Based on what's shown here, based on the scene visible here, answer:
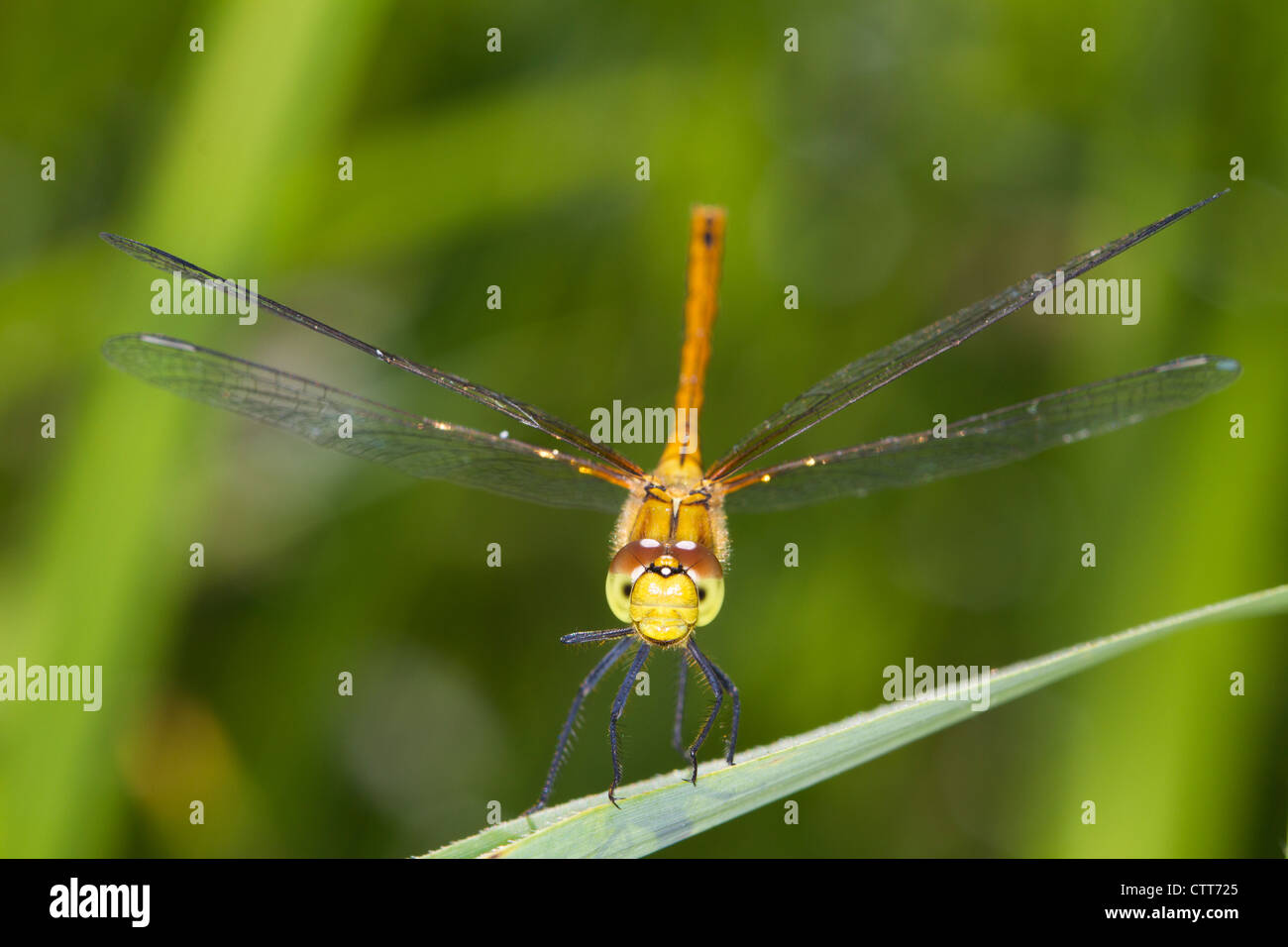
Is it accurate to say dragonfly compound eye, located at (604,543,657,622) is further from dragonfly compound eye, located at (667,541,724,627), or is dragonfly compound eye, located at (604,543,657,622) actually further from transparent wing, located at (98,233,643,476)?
transparent wing, located at (98,233,643,476)

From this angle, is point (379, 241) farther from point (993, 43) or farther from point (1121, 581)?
point (1121, 581)

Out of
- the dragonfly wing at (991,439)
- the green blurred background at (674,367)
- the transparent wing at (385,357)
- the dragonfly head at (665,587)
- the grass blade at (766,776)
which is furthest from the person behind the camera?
the green blurred background at (674,367)

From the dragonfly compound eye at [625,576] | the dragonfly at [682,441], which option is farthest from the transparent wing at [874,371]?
the dragonfly compound eye at [625,576]

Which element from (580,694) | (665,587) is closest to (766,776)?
(665,587)

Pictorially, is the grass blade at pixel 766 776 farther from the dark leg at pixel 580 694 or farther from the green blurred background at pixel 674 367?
the green blurred background at pixel 674 367

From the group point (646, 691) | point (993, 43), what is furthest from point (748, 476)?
point (993, 43)
